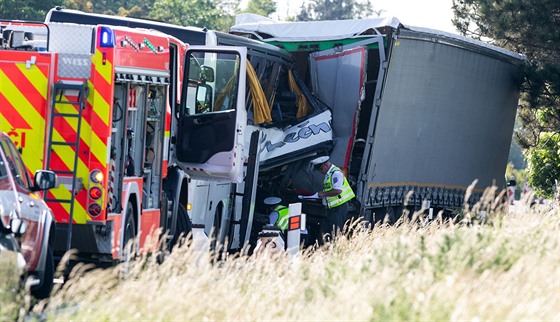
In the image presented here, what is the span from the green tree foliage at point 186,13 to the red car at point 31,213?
2612 inches

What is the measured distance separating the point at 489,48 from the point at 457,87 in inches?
61.0

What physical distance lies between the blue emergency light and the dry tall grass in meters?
3.00

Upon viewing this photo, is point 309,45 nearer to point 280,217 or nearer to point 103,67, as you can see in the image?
point 280,217

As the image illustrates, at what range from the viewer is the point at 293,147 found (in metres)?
20.3

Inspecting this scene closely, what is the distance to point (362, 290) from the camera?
26.0ft

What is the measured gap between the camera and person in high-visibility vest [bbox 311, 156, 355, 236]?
60.6ft

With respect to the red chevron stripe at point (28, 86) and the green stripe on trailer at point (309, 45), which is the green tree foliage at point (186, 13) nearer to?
the green stripe on trailer at point (309, 45)

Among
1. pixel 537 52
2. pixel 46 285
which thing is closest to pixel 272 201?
pixel 46 285

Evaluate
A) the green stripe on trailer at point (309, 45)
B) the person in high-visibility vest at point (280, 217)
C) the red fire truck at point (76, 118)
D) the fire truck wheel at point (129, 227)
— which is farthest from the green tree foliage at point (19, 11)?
the red fire truck at point (76, 118)

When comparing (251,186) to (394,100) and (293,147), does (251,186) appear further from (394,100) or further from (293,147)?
(394,100)

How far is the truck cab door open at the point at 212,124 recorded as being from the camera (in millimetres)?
14977

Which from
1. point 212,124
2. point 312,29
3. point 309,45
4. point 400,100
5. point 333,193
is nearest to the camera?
point 212,124

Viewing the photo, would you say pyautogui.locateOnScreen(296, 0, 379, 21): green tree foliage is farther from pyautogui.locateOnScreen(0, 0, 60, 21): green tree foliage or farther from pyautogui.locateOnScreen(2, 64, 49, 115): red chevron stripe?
pyautogui.locateOnScreen(2, 64, 49, 115): red chevron stripe

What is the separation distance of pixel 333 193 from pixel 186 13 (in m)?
61.2
